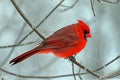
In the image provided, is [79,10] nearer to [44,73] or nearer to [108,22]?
[108,22]

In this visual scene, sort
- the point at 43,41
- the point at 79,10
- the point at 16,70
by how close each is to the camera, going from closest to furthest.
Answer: the point at 43,41 → the point at 16,70 → the point at 79,10

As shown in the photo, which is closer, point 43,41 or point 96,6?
point 43,41

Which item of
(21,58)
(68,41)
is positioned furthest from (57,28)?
(21,58)

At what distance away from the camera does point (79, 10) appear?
8719 mm

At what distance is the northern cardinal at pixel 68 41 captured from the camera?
3654 mm

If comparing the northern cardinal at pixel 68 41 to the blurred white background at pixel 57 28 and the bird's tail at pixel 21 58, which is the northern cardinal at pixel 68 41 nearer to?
the bird's tail at pixel 21 58

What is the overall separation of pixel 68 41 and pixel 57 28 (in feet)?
13.0

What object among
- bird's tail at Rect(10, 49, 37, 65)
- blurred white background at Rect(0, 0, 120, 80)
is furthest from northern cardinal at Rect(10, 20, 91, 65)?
blurred white background at Rect(0, 0, 120, 80)

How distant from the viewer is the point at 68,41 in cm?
381

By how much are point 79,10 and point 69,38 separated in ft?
16.1

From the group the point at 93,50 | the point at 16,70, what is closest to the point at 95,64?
the point at 93,50

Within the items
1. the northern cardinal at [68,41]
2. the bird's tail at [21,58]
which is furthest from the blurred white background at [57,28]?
the bird's tail at [21,58]

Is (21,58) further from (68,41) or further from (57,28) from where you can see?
(57,28)

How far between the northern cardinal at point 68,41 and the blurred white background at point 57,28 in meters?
2.81
